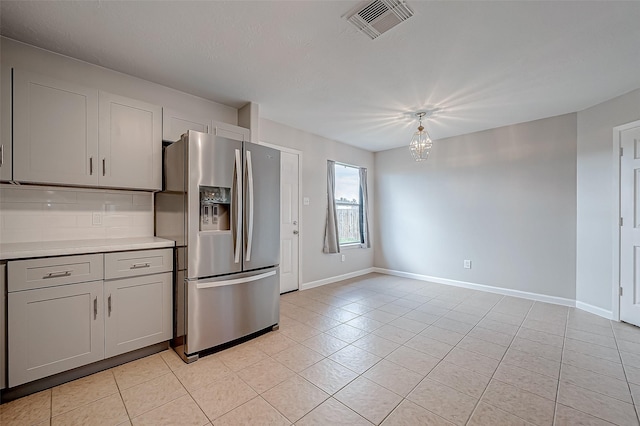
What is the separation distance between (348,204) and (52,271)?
4235mm

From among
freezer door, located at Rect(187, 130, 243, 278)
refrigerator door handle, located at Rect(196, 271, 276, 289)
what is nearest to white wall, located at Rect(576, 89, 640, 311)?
refrigerator door handle, located at Rect(196, 271, 276, 289)

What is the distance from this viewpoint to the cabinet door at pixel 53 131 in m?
1.96

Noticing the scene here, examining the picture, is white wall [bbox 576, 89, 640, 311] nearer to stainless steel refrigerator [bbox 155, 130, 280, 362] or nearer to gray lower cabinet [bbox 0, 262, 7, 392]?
stainless steel refrigerator [bbox 155, 130, 280, 362]

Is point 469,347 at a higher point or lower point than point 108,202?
lower

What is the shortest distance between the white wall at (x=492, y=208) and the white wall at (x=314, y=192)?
127cm

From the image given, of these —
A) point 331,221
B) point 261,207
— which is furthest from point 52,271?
point 331,221

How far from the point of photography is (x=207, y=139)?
232 cm

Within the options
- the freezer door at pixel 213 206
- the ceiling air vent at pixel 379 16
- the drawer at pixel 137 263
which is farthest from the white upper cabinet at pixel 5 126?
the ceiling air vent at pixel 379 16

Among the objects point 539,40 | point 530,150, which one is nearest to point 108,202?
point 539,40

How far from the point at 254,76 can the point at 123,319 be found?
238 centimetres

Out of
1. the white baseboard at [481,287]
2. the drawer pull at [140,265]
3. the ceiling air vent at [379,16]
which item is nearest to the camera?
the ceiling air vent at [379,16]

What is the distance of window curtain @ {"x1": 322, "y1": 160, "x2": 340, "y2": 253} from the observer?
15.4 feet

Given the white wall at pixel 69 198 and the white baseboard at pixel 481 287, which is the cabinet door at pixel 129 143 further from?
the white baseboard at pixel 481 287

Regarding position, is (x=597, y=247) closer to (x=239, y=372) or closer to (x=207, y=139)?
(x=239, y=372)
